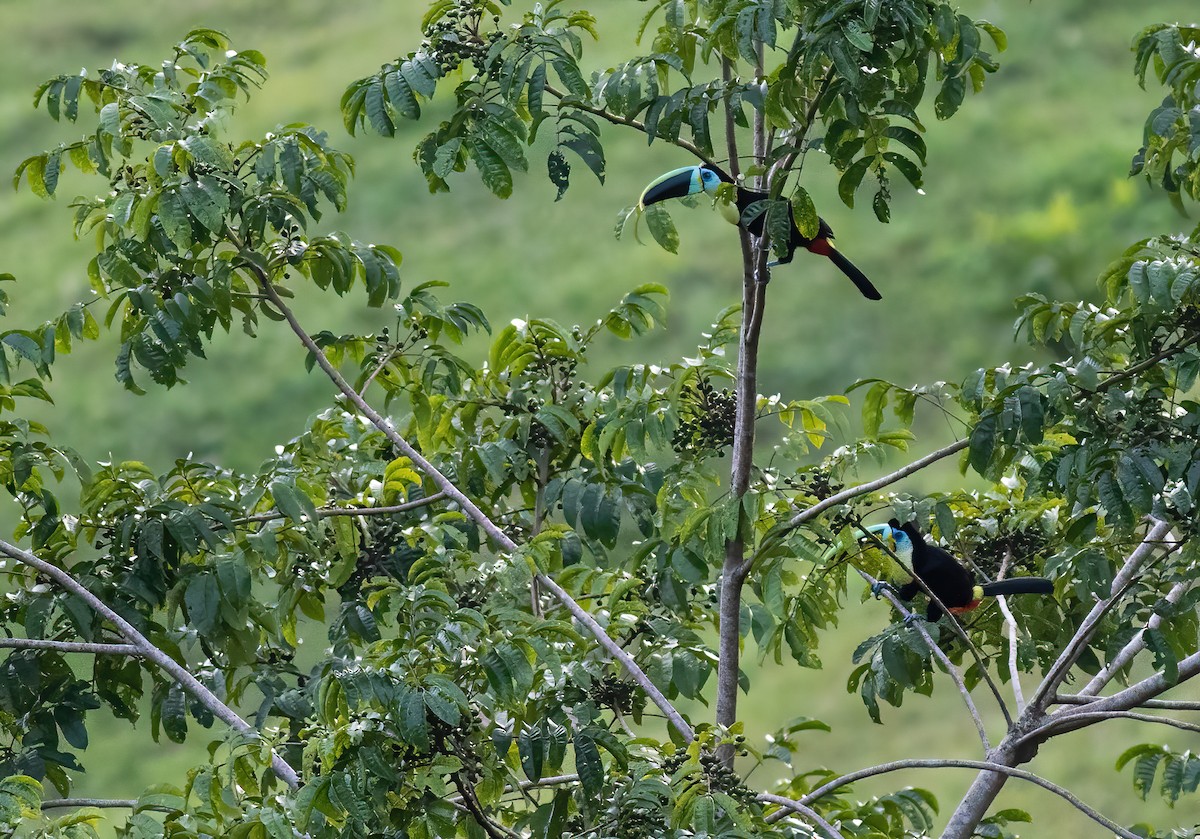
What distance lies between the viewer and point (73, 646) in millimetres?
3680

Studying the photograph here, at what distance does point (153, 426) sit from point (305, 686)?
11688mm

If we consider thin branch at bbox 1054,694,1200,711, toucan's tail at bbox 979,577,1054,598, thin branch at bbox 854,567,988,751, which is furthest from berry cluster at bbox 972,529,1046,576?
thin branch at bbox 1054,694,1200,711

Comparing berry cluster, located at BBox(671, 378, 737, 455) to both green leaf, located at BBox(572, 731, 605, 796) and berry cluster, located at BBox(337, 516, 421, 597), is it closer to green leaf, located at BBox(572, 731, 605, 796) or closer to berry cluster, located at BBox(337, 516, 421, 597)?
berry cluster, located at BBox(337, 516, 421, 597)

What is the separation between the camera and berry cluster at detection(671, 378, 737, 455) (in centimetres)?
420

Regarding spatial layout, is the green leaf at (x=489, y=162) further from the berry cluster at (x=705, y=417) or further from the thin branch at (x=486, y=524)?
the berry cluster at (x=705, y=417)

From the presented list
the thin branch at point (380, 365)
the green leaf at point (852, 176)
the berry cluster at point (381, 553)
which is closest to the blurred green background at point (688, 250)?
the berry cluster at point (381, 553)

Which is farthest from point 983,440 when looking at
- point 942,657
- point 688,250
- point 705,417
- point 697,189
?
point 688,250

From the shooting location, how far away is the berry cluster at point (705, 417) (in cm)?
420

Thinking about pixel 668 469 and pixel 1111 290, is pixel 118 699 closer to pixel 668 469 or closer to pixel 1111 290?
pixel 668 469

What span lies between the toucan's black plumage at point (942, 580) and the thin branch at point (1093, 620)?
0.58 ft

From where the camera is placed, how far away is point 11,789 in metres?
2.96

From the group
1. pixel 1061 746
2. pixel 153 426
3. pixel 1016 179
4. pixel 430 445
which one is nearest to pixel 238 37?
pixel 153 426

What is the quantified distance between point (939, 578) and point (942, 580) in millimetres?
10

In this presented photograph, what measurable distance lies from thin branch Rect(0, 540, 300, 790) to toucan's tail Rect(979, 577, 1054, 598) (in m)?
1.94
